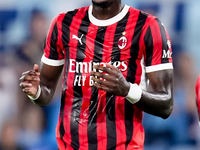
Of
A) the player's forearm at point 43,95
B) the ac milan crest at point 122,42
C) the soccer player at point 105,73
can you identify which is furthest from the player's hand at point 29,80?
the ac milan crest at point 122,42

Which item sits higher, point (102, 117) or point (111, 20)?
point (111, 20)

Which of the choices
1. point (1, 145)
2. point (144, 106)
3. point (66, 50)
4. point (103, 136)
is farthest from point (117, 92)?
point (1, 145)

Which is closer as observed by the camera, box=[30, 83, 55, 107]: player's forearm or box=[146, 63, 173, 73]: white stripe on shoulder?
box=[146, 63, 173, 73]: white stripe on shoulder

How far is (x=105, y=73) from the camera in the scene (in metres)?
2.23

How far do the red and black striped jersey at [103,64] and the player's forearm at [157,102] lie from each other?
0.16 m

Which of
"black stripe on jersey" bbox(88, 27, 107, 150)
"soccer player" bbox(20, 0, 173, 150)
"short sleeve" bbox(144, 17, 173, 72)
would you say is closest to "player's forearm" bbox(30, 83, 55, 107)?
"soccer player" bbox(20, 0, 173, 150)

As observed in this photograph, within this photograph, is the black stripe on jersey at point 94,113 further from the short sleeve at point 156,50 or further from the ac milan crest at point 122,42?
the short sleeve at point 156,50

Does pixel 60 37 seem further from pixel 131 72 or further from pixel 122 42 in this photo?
pixel 131 72

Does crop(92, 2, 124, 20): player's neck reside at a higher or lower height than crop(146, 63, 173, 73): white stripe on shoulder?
higher

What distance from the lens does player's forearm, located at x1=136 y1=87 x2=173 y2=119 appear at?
2100 mm

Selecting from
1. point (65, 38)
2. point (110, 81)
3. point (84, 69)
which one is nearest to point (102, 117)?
point (84, 69)

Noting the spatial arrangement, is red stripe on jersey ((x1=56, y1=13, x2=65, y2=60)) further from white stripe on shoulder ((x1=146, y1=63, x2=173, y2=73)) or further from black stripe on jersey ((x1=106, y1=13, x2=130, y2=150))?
white stripe on shoulder ((x1=146, y1=63, x2=173, y2=73))

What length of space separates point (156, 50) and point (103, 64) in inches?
13.1

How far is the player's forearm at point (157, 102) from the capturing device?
210 cm
